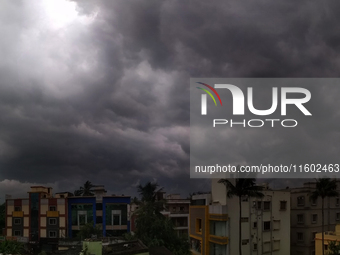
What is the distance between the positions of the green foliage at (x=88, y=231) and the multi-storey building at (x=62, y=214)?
37 cm

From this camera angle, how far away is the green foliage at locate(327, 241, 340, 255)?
9.26 m

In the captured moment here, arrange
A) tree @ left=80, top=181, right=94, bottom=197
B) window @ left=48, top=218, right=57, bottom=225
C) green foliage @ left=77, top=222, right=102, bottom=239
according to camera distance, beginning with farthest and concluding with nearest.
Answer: window @ left=48, top=218, right=57, bottom=225
tree @ left=80, top=181, right=94, bottom=197
green foliage @ left=77, top=222, right=102, bottom=239

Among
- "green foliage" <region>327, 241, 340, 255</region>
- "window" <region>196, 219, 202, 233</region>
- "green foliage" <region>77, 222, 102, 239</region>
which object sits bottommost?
"green foliage" <region>77, 222, 102, 239</region>

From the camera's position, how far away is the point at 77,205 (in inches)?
537

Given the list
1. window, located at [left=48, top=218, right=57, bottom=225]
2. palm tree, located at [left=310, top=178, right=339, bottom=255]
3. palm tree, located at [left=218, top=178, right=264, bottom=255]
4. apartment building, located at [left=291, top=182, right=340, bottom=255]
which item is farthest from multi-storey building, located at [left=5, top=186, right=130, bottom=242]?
palm tree, located at [left=310, top=178, right=339, bottom=255]

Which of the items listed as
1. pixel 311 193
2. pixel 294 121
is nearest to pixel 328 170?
pixel 311 193

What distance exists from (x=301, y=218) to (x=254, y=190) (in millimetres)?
2859

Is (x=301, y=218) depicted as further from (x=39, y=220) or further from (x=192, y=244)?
(x=39, y=220)

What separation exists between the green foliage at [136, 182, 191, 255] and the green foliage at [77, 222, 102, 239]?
1.47 m

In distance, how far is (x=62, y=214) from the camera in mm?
13594

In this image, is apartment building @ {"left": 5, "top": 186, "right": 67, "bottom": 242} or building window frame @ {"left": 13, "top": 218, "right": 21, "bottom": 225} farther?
building window frame @ {"left": 13, "top": 218, "right": 21, "bottom": 225}

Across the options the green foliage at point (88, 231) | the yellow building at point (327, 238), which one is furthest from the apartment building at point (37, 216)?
the yellow building at point (327, 238)

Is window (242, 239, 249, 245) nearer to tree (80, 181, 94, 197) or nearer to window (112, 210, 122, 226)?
window (112, 210, 122, 226)

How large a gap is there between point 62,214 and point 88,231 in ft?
5.78
